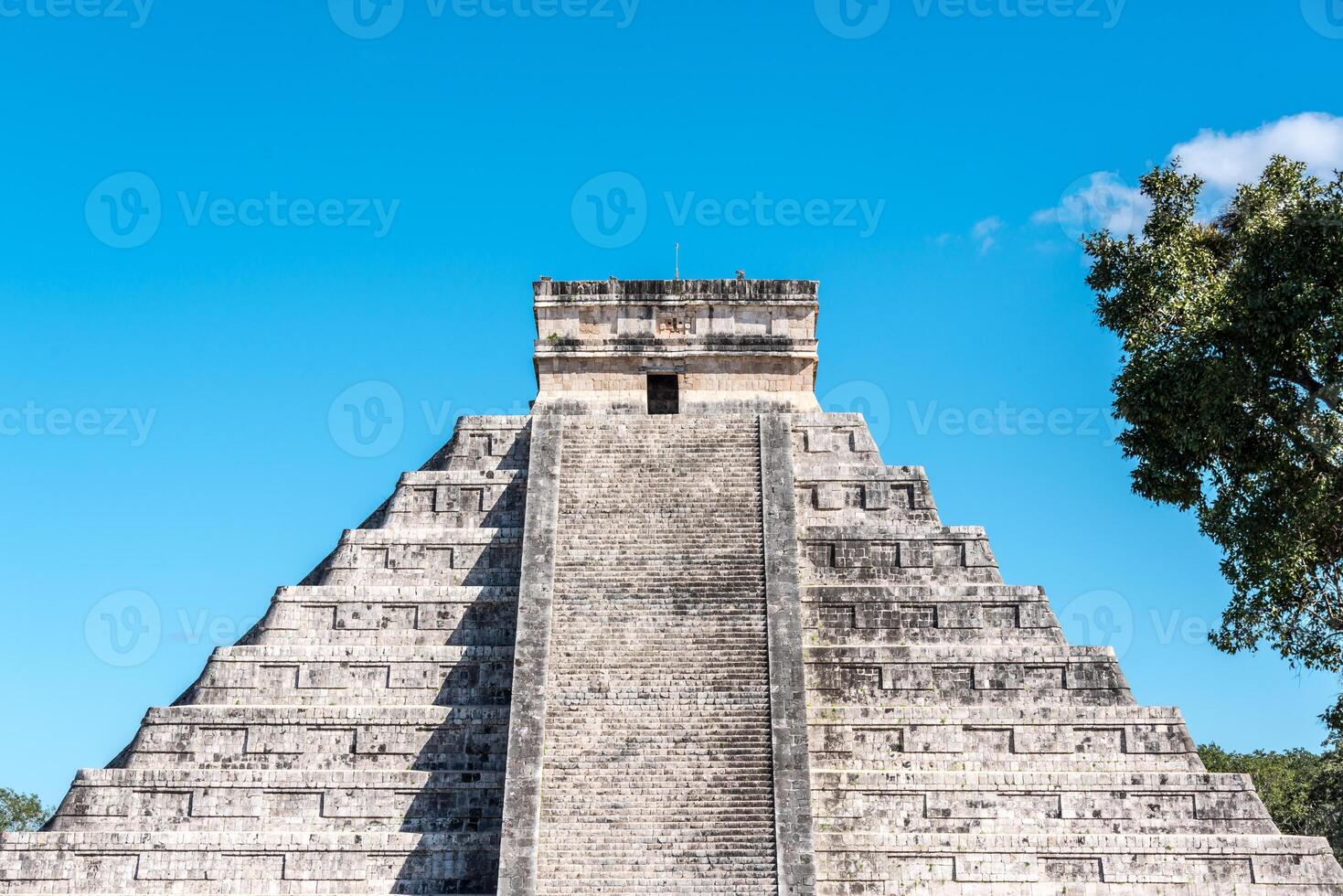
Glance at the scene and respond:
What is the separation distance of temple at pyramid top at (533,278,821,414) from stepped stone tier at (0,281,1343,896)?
1.31 m

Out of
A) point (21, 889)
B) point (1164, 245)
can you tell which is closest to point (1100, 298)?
point (1164, 245)

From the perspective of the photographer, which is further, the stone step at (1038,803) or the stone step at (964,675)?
the stone step at (964,675)

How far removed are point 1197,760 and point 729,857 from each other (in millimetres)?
6044

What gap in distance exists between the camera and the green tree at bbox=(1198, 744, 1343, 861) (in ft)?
87.1

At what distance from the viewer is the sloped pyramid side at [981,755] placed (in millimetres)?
15594

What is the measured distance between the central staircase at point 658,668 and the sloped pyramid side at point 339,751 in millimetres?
988

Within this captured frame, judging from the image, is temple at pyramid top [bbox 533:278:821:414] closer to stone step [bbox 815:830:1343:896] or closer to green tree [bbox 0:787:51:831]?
stone step [bbox 815:830:1343:896]

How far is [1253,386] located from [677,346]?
29.3ft

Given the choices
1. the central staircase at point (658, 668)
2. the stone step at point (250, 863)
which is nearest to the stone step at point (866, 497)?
the central staircase at point (658, 668)

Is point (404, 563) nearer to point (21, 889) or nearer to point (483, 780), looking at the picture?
point (483, 780)

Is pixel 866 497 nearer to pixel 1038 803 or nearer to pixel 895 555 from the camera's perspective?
pixel 895 555

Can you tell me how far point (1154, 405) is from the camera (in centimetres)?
1584

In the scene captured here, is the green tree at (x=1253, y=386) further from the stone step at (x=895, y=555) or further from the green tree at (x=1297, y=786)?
the green tree at (x=1297, y=786)

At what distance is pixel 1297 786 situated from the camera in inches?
1323
